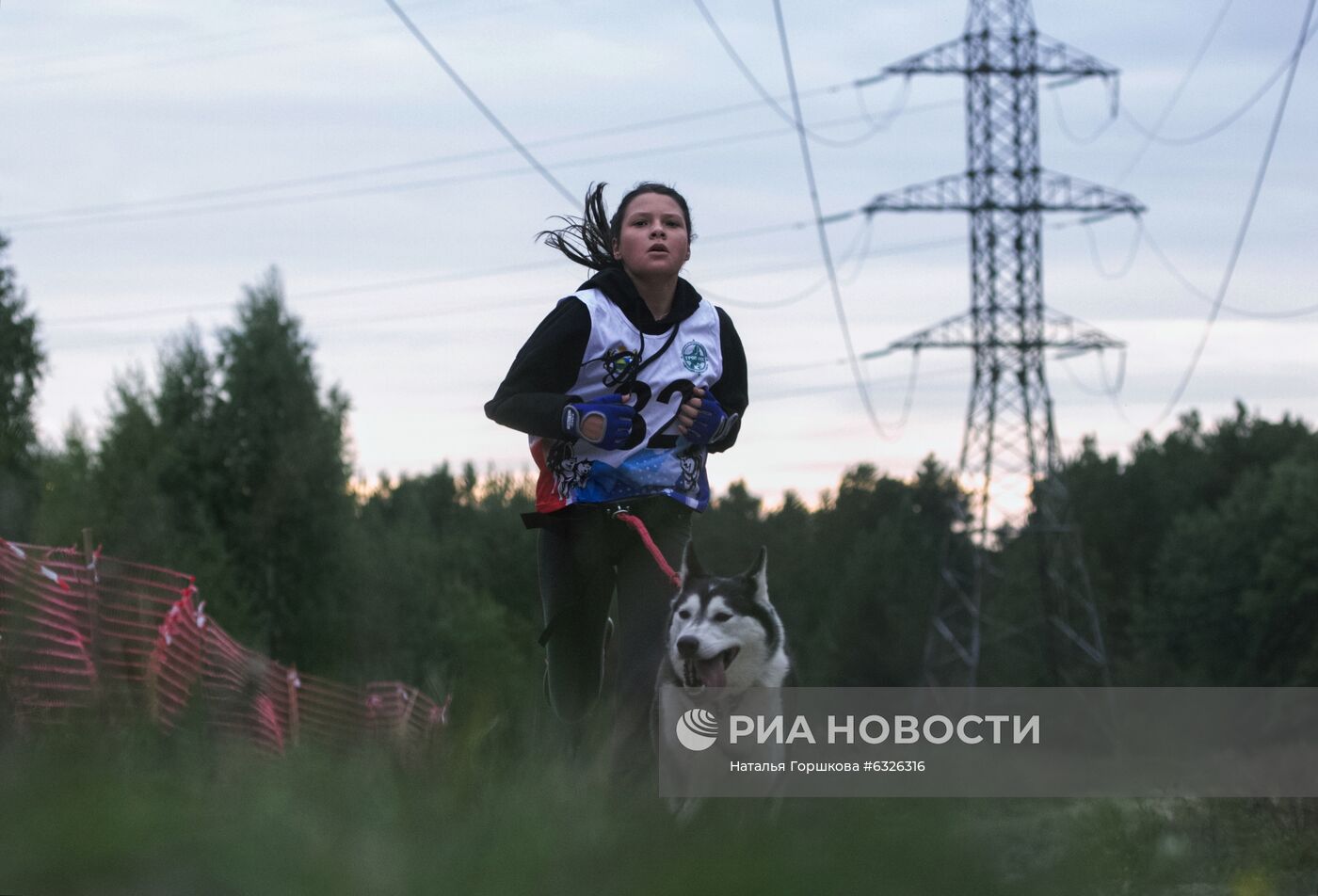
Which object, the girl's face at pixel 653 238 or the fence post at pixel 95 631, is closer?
the fence post at pixel 95 631

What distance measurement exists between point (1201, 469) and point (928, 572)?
15263 mm

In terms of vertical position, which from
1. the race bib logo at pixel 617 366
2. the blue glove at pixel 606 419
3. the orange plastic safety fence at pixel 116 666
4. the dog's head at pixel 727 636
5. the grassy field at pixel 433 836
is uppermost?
the race bib logo at pixel 617 366

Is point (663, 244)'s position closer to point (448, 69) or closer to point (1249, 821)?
point (1249, 821)

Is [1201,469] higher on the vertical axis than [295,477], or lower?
higher

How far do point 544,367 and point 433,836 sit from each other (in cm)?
316

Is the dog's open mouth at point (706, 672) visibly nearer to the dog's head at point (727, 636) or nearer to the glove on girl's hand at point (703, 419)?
the dog's head at point (727, 636)

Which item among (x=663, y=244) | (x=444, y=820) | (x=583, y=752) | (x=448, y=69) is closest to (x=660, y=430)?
(x=663, y=244)

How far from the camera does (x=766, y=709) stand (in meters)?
4.83

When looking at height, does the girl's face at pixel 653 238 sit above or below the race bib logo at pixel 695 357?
above

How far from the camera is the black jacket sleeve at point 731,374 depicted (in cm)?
591

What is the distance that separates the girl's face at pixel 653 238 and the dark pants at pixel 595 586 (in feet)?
2.35

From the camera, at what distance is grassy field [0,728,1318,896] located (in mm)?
2252

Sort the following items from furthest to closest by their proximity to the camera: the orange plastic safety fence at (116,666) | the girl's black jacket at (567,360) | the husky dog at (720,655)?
1. the girl's black jacket at (567,360)
2. the husky dog at (720,655)
3. the orange plastic safety fence at (116,666)

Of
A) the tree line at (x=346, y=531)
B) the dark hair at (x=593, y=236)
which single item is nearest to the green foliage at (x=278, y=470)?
the tree line at (x=346, y=531)
